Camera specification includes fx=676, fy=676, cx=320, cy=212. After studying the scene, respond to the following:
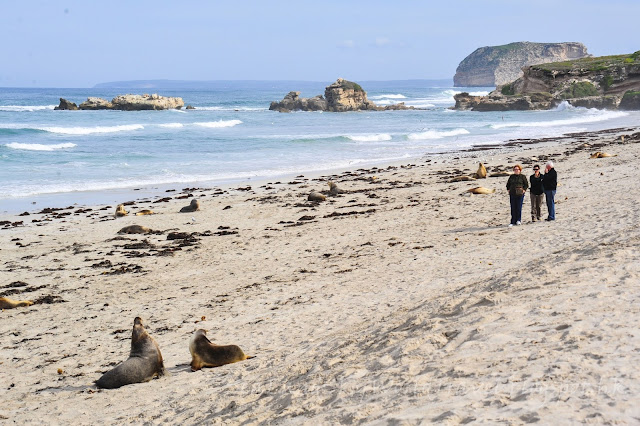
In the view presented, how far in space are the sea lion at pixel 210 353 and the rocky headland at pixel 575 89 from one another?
226 feet

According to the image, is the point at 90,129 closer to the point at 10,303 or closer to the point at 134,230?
the point at 134,230

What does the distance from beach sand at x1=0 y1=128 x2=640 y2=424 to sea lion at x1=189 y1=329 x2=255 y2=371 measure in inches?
5.3

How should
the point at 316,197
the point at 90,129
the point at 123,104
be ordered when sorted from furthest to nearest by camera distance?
the point at 123,104 → the point at 90,129 → the point at 316,197

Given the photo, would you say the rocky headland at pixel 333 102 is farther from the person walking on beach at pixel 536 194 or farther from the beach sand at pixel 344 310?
the person walking on beach at pixel 536 194

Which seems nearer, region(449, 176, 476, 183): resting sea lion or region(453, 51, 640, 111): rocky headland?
region(449, 176, 476, 183): resting sea lion

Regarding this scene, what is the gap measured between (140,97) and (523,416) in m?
79.7

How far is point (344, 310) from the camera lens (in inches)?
343

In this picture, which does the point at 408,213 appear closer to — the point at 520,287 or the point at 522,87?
the point at 520,287

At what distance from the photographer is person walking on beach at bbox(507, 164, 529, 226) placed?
12727 millimetres

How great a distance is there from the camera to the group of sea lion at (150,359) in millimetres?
7125

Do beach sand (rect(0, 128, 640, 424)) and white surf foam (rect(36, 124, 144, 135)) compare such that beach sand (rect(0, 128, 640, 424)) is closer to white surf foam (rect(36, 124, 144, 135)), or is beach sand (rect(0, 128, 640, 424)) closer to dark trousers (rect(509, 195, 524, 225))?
dark trousers (rect(509, 195, 524, 225))

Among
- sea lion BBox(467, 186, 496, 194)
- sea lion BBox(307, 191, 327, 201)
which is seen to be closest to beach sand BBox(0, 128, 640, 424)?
sea lion BBox(467, 186, 496, 194)

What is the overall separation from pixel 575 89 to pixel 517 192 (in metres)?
67.1

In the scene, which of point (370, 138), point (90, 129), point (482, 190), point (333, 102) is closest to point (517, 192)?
point (482, 190)
